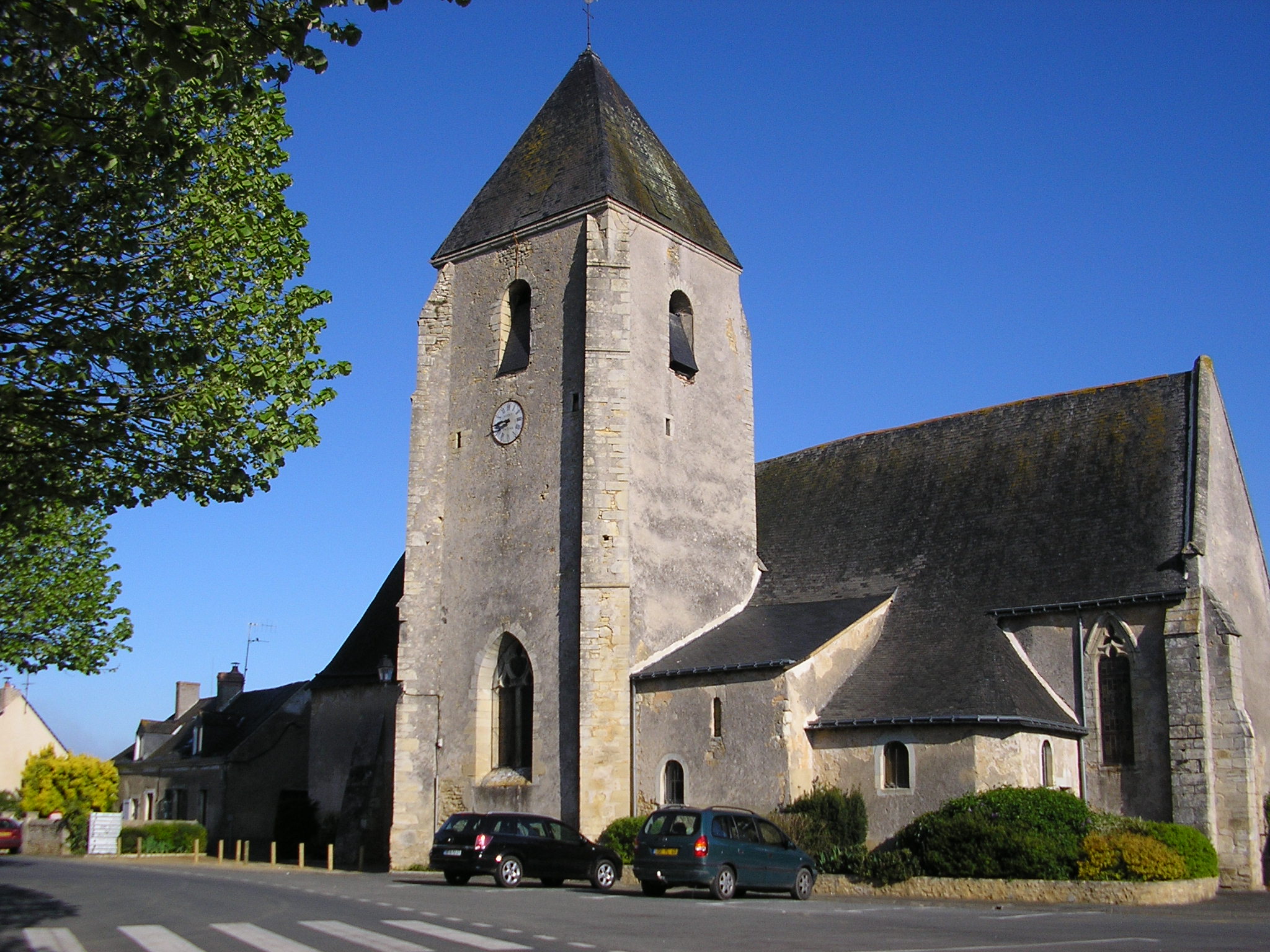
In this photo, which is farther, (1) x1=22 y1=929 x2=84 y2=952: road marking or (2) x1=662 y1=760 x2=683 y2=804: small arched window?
(2) x1=662 y1=760 x2=683 y2=804: small arched window

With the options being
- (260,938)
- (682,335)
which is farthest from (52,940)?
(682,335)

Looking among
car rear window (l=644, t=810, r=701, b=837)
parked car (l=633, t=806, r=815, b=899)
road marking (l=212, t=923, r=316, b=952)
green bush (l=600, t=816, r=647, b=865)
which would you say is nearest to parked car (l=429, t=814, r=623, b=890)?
green bush (l=600, t=816, r=647, b=865)

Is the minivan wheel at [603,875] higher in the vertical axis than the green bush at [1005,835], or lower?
lower

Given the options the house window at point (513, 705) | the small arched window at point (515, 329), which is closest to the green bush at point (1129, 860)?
the house window at point (513, 705)

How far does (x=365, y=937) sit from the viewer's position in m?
11.8

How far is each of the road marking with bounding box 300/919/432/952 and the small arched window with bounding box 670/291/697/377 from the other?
1576cm

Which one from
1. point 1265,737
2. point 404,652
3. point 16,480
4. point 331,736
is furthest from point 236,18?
point 331,736

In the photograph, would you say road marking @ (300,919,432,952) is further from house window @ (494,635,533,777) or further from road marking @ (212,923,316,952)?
house window @ (494,635,533,777)

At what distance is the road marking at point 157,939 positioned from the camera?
11219 mm

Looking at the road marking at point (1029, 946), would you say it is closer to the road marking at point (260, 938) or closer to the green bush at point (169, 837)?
the road marking at point (260, 938)

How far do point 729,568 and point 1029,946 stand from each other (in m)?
16.0

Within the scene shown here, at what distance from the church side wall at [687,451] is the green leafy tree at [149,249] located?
12.6 meters

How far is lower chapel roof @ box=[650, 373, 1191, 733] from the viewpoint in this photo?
22.2 metres

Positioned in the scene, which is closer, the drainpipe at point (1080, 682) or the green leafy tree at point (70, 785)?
the drainpipe at point (1080, 682)
